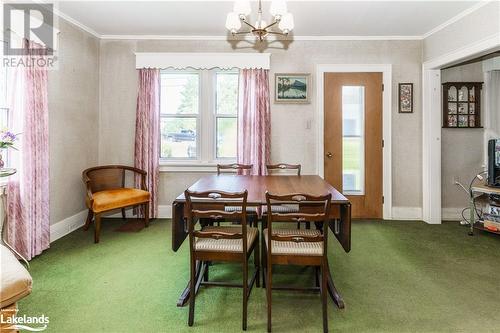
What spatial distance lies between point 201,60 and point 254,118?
46.7 inches

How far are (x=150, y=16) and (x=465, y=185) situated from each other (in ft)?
16.7

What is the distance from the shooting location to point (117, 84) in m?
4.57

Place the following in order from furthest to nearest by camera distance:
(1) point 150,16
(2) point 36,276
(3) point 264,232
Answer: (1) point 150,16 → (2) point 36,276 → (3) point 264,232

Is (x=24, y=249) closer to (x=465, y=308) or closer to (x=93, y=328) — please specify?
(x=93, y=328)

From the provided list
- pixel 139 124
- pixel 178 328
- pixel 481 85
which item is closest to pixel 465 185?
pixel 481 85

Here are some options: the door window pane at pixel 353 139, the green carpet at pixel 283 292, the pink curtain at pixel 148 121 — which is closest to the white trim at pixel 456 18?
the door window pane at pixel 353 139

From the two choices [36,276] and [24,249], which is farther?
[24,249]

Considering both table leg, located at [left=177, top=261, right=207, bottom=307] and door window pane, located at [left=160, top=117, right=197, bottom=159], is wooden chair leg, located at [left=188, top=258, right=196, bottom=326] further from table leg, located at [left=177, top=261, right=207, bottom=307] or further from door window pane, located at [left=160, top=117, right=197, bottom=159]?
door window pane, located at [left=160, top=117, right=197, bottom=159]

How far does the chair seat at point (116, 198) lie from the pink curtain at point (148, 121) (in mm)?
550

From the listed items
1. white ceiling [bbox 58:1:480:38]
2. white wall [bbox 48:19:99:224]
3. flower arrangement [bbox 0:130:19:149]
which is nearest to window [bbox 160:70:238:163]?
white ceiling [bbox 58:1:480:38]

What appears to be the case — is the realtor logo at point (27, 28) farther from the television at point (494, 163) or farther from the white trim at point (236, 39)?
the television at point (494, 163)

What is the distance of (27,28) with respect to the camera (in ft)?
10.0

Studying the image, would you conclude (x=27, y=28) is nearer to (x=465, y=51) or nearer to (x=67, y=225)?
(x=67, y=225)

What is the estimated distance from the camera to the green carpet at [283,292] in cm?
203
